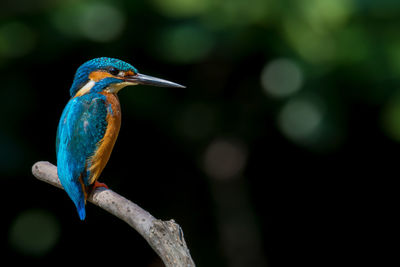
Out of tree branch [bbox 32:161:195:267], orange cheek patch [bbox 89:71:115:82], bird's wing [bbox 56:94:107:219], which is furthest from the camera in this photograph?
orange cheek patch [bbox 89:71:115:82]

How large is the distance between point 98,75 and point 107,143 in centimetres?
22

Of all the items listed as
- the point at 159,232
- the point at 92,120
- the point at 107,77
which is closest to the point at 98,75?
the point at 107,77

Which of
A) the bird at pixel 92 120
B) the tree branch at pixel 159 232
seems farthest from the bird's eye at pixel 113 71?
the tree branch at pixel 159 232

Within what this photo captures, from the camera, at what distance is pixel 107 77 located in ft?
5.75

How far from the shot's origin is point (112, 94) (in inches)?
72.3

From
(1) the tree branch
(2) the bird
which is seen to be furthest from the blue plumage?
(1) the tree branch

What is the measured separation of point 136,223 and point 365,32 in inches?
88.5

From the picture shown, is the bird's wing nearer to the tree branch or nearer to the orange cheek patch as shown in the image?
the orange cheek patch

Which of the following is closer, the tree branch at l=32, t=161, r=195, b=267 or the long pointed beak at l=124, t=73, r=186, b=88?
the tree branch at l=32, t=161, r=195, b=267

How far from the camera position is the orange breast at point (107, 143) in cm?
172

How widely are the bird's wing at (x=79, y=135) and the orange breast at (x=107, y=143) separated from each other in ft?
0.05

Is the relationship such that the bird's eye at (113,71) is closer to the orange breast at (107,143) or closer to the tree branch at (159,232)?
the orange breast at (107,143)

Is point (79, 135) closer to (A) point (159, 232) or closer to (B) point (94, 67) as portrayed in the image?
(B) point (94, 67)

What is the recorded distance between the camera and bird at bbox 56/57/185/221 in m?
1.69
